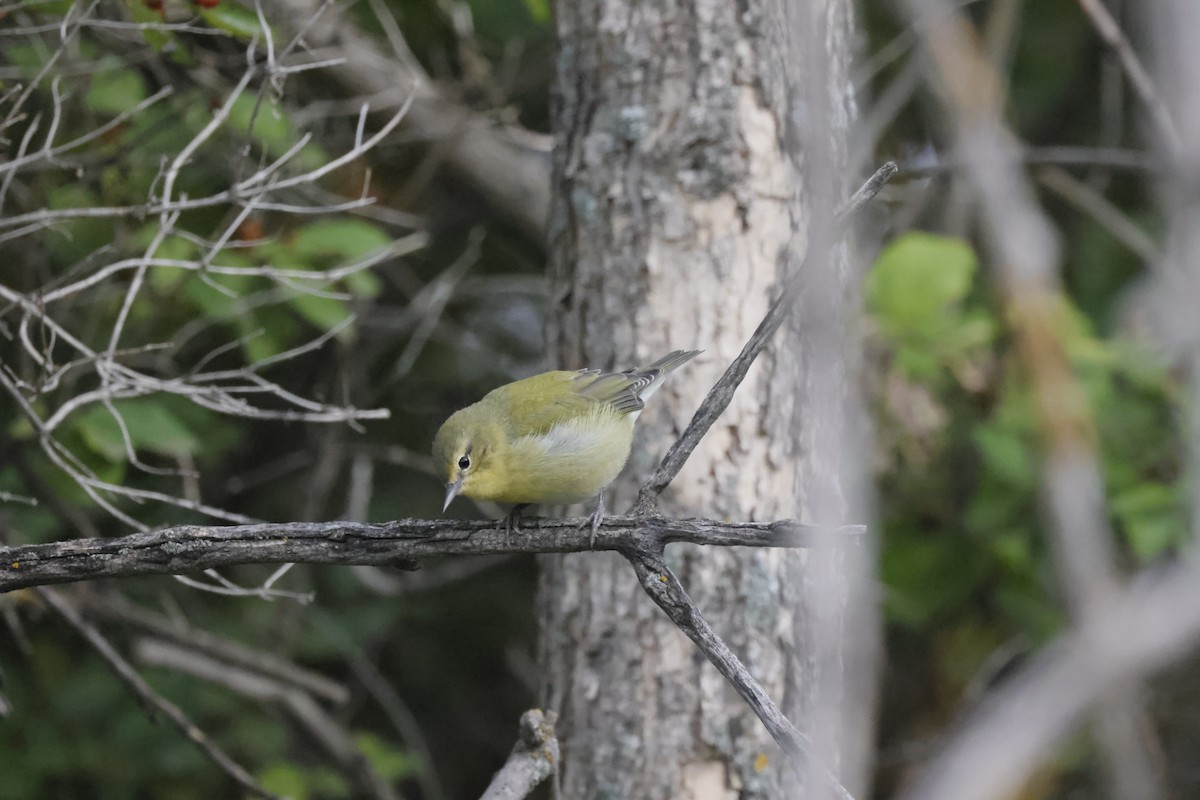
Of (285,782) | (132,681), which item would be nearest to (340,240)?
(132,681)

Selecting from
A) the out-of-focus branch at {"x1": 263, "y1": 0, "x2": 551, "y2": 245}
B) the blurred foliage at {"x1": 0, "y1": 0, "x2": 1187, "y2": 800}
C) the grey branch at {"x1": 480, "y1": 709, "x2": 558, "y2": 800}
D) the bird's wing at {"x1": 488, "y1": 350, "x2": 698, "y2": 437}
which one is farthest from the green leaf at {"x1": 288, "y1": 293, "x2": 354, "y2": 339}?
the grey branch at {"x1": 480, "y1": 709, "x2": 558, "y2": 800}

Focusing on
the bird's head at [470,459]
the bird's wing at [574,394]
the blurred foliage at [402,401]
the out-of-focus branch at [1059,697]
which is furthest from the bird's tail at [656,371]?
the out-of-focus branch at [1059,697]

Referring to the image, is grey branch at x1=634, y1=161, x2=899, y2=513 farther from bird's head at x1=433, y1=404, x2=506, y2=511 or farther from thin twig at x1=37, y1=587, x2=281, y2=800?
thin twig at x1=37, y1=587, x2=281, y2=800

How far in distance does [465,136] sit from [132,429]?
2.21 m

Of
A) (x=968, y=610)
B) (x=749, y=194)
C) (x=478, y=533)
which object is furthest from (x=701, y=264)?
(x=968, y=610)

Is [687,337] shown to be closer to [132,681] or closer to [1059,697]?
[132,681]

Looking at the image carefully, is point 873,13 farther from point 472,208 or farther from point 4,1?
point 4,1

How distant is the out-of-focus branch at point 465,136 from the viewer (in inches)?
193

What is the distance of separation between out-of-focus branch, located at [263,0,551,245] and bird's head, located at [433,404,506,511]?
2.19 m

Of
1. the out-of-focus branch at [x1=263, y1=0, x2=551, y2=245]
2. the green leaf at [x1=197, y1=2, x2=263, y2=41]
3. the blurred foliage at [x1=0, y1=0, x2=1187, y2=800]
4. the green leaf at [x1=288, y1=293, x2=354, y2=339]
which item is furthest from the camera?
the out-of-focus branch at [x1=263, y1=0, x2=551, y2=245]

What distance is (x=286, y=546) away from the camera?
2.21 meters

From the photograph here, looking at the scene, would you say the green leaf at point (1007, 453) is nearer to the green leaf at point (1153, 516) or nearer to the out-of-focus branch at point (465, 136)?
the green leaf at point (1153, 516)

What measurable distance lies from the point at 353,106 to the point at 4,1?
163cm

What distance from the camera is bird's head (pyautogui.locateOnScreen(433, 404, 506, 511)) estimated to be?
114 inches
